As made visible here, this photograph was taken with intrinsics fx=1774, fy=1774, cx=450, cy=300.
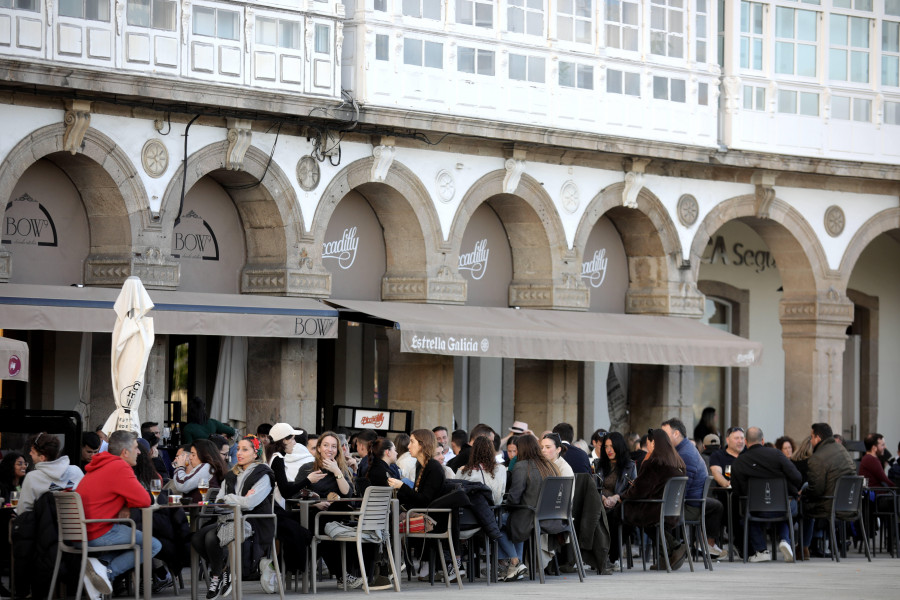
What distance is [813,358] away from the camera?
95.3 ft

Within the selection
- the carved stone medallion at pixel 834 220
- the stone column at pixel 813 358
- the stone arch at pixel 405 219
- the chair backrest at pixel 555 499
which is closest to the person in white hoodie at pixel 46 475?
the chair backrest at pixel 555 499

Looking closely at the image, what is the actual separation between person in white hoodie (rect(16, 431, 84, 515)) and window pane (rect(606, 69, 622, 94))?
46.1 feet

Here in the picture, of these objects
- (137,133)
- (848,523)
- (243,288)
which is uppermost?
(137,133)

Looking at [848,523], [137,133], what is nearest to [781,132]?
[848,523]

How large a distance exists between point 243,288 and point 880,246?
14.9m

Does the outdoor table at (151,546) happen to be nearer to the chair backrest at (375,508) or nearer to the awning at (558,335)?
the chair backrest at (375,508)

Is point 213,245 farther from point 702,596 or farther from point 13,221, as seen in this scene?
point 702,596

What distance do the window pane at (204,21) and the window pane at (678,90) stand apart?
8.22 metres

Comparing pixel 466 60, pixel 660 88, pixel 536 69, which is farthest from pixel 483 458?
pixel 660 88

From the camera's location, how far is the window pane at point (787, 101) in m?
A: 28.2

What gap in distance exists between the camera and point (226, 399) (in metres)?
23.5

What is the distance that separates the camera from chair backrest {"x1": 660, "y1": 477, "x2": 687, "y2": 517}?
54.5ft

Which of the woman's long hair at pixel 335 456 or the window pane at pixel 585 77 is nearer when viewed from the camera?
the woman's long hair at pixel 335 456

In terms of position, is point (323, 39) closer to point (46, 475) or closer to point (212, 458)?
point (212, 458)
